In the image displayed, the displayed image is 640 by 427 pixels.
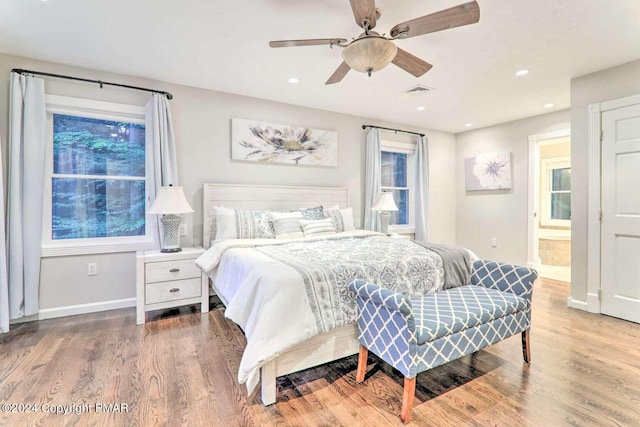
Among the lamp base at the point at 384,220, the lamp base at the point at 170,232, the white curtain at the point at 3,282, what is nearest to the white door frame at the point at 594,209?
the lamp base at the point at 384,220

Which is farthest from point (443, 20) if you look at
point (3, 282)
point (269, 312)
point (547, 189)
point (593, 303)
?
point (547, 189)

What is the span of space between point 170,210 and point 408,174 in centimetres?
408

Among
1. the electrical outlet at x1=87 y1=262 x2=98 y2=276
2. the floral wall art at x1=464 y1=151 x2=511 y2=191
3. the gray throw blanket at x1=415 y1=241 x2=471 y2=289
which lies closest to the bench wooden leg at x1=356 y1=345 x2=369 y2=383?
the gray throw blanket at x1=415 y1=241 x2=471 y2=289

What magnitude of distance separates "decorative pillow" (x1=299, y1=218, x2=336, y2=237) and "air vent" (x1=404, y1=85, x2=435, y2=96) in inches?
73.4

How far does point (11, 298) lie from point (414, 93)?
4.68 meters

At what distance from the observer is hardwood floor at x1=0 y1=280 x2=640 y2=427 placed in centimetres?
164

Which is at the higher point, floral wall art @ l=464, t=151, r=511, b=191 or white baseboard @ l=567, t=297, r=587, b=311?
floral wall art @ l=464, t=151, r=511, b=191

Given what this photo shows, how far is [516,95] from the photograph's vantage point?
3.85 meters

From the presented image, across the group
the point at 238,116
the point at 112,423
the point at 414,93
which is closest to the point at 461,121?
the point at 414,93

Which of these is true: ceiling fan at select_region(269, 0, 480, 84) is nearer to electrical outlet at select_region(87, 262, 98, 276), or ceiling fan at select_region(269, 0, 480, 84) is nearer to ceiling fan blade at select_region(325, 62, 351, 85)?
ceiling fan blade at select_region(325, 62, 351, 85)

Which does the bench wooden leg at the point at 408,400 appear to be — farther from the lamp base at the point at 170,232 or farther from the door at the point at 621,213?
the door at the point at 621,213

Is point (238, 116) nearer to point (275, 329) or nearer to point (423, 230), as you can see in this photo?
point (275, 329)

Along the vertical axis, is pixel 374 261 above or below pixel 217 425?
above

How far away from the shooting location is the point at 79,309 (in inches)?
123
